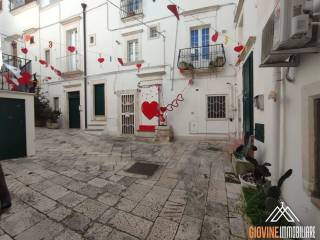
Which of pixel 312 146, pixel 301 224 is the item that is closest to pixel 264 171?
pixel 301 224

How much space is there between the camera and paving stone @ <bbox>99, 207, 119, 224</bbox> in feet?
8.24

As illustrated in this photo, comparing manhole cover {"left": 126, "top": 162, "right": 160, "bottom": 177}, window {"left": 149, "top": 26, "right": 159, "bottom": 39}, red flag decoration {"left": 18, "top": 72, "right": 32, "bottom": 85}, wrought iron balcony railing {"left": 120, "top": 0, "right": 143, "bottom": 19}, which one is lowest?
manhole cover {"left": 126, "top": 162, "right": 160, "bottom": 177}

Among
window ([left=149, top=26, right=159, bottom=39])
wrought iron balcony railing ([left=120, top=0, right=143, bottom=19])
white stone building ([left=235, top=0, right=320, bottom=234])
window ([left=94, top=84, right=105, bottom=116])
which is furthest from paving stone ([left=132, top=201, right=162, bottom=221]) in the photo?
wrought iron balcony railing ([left=120, top=0, right=143, bottom=19])

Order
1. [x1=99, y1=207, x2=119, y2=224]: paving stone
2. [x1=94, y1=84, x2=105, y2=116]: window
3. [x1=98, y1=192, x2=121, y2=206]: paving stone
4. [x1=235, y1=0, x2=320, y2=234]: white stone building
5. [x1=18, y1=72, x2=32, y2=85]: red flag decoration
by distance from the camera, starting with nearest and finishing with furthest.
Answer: [x1=235, y1=0, x2=320, y2=234]: white stone building
[x1=99, y1=207, x2=119, y2=224]: paving stone
[x1=98, y1=192, x2=121, y2=206]: paving stone
[x1=18, y1=72, x2=32, y2=85]: red flag decoration
[x1=94, y1=84, x2=105, y2=116]: window

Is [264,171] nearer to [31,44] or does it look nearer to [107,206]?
[107,206]

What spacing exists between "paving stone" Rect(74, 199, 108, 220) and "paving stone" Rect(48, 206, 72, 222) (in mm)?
126

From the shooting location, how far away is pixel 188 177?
4.01 m

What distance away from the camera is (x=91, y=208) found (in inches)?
110

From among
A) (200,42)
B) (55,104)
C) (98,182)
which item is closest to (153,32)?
(200,42)

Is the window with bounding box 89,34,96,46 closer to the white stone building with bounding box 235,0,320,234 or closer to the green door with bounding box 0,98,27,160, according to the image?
the green door with bounding box 0,98,27,160

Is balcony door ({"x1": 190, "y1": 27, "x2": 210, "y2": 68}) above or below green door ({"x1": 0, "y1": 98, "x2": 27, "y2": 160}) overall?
above

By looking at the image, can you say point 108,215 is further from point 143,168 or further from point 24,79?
point 24,79

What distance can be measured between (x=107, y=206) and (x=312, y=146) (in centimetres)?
276

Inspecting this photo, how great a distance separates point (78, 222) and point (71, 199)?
68 cm
